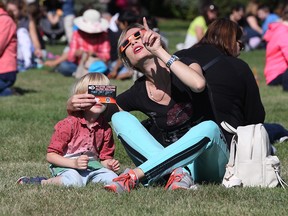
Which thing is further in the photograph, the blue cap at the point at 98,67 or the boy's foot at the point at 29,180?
the blue cap at the point at 98,67

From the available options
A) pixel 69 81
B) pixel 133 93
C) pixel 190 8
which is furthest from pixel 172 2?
pixel 133 93

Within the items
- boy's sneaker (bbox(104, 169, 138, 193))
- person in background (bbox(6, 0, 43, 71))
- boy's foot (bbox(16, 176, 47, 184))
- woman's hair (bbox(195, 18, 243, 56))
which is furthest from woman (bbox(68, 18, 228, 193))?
person in background (bbox(6, 0, 43, 71))

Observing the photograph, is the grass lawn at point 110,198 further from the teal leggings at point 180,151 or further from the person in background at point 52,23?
the person in background at point 52,23

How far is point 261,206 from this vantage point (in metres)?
5.02

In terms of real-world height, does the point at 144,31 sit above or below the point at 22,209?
above

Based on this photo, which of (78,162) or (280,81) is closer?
(78,162)

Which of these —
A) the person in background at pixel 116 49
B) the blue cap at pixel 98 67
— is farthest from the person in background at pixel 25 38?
the blue cap at pixel 98 67

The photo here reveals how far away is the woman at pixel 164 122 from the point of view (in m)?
5.38

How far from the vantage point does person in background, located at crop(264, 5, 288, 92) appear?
497 inches

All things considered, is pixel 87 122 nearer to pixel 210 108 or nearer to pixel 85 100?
pixel 85 100

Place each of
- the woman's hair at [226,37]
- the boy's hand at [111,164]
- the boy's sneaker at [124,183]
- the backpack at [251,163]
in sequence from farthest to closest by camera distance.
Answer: the woman's hair at [226,37] < the boy's hand at [111,164] < the backpack at [251,163] < the boy's sneaker at [124,183]

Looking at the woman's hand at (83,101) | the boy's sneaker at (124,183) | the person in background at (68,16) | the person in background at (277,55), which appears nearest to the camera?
the boy's sneaker at (124,183)

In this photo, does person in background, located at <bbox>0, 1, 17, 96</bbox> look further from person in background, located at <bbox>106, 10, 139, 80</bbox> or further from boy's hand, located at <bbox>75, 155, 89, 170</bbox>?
boy's hand, located at <bbox>75, 155, 89, 170</bbox>

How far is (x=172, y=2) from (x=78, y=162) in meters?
34.7
